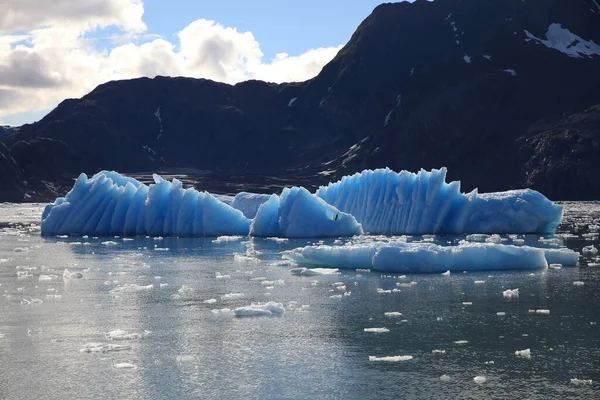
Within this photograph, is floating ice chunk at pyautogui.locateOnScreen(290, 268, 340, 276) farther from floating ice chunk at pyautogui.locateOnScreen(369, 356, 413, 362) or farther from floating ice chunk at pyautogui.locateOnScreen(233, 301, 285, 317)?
floating ice chunk at pyautogui.locateOnScreen(369, 356, 413, 362)

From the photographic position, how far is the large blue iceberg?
1351 inches

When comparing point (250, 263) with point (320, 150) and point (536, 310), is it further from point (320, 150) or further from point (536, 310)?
point (320, 150)

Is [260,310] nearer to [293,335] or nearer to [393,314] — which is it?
[293,335]

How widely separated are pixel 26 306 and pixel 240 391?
8.15 m

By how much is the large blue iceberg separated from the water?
11.5 m

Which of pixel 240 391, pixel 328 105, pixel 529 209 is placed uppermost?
pixel 328 105

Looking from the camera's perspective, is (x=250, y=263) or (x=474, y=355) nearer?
(x=474, y=355)

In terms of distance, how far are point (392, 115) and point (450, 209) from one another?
390 feet

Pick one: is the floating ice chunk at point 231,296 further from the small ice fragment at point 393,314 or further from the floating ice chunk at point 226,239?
the floating ice chunk at point 226,239

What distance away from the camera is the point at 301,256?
23797mm

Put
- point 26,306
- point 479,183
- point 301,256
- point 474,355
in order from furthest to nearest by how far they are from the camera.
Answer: point 479,183, point 301,256, point 26,306, point 474,355

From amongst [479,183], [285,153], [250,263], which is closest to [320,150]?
[285,153]

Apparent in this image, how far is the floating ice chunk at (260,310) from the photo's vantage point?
15734mm

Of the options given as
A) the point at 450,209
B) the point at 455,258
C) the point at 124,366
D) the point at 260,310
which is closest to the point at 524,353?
the point at 260,310
